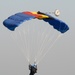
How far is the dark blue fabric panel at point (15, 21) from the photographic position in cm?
2204

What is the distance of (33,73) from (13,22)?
11.3 feet

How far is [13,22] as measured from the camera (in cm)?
2233

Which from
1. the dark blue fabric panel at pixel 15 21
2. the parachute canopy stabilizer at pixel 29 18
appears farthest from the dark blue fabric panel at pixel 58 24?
the dark blue fabric panel at pixel 15 21

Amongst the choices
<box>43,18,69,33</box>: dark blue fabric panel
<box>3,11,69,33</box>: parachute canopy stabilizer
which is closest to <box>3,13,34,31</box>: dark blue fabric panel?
<box>3,11,69,33</box>: parachute canopy stabilizer

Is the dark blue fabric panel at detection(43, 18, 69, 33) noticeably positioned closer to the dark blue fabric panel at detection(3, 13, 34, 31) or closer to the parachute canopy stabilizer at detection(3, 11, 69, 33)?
the parachute canopy stabilizer at detection(3, 11, 69, 33)

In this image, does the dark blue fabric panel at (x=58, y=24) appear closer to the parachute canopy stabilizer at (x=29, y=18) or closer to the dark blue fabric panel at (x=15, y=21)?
the parachute canopy stabilizer at (x=29, y=18)

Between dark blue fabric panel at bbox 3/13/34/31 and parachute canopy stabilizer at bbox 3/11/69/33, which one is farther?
parachute canopy stabilizer at bbox 3/11/69/33

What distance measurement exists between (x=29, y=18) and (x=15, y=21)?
3.02ft

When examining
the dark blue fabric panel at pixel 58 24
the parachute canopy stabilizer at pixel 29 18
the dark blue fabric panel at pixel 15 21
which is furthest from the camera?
the dark blue fabric panel at pixel 58 24

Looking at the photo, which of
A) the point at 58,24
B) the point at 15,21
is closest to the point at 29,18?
the point at 15,21

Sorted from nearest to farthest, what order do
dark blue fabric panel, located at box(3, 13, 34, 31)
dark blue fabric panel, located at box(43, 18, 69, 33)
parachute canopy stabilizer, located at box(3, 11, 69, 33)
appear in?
dark blue fabric panel, located at box(3, 13, 34, 31) < parachute canopy stabilizer, located at box(3, 11, 69, 33) < dark blue fabric panel, located at box(43, 18, 69, 33)

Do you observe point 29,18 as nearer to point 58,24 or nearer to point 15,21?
point 15,21

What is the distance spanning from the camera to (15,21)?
882 inches

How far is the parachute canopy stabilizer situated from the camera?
22172mm
